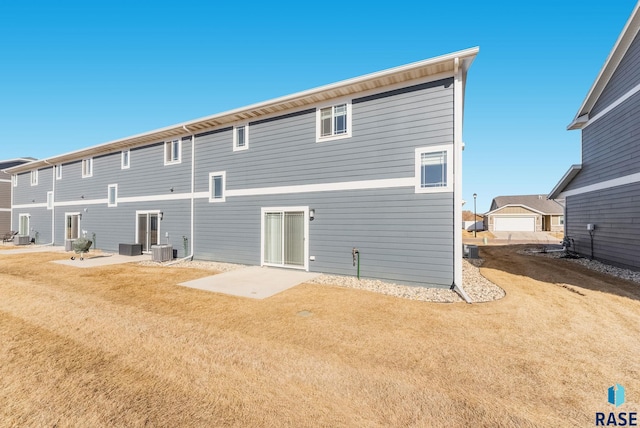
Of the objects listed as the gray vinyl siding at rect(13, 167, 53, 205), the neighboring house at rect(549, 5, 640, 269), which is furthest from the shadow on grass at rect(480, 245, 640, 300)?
the gray vinyl siding at rect(13, 167, 53, 205)

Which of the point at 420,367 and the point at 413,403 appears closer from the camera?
the point at 413,403

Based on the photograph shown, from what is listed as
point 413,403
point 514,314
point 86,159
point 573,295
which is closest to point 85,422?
point 413,403

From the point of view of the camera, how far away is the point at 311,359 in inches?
154

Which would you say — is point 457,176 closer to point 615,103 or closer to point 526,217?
point 615,103

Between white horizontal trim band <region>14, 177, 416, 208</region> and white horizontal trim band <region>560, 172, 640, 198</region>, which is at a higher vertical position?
white horizontal trim band <region>560, 172, 640, 198</region>

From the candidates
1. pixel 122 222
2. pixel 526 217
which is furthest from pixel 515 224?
pixel 122 222

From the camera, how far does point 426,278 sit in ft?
26.1

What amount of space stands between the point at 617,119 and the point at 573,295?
30.2 ft

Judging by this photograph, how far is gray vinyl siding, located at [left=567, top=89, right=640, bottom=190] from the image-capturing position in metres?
9.76

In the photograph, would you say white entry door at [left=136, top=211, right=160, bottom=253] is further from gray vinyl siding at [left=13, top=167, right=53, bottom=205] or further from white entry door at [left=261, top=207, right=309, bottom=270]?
gray vinyl siding at [left=13, top=167, right=53, bottom=205]

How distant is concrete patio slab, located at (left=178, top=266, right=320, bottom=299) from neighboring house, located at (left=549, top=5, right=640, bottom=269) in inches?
481

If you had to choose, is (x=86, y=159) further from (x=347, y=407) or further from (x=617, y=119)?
(x=617, y=119)

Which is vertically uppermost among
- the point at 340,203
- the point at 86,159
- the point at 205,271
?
the point at 86,159

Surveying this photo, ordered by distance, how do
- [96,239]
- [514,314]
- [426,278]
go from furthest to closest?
[96,239] → [426,278] → [514,314]
